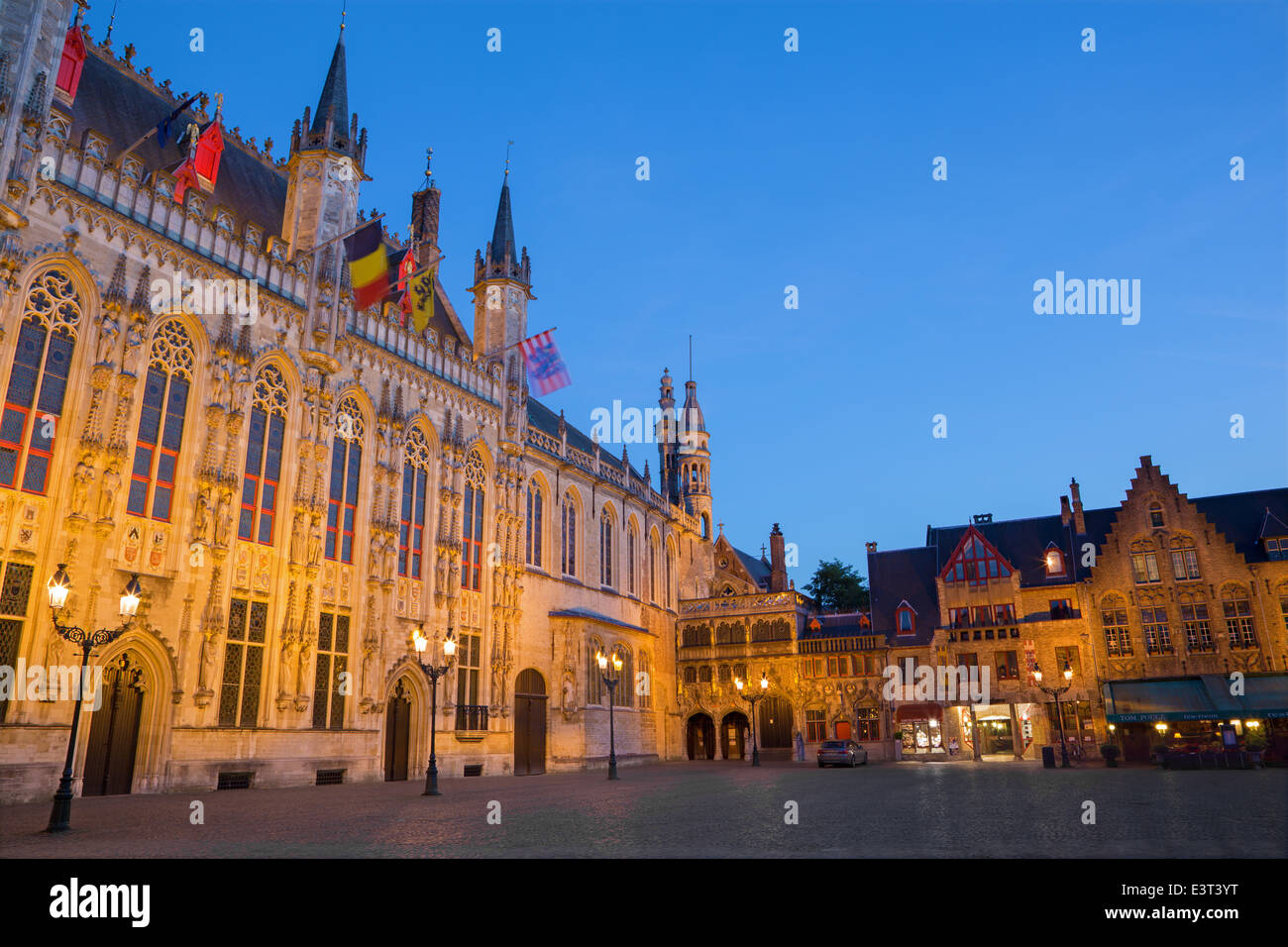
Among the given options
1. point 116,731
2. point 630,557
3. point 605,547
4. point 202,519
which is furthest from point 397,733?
point 630,557

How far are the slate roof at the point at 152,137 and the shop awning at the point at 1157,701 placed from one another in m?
43.9

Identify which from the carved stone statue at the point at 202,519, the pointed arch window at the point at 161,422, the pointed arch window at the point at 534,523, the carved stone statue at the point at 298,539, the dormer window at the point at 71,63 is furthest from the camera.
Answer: the pointed arch window at the point at 534,523

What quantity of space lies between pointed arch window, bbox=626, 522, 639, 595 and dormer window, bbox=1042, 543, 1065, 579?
78.7ft

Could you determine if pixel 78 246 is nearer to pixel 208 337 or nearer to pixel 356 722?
pixel 208 337

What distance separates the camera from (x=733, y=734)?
174 ft

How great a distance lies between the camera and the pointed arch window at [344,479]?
97.5ft

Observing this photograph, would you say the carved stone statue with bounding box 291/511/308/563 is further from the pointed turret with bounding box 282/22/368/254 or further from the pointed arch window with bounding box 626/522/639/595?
the pointed arch window with bounding box 626/522/639/595

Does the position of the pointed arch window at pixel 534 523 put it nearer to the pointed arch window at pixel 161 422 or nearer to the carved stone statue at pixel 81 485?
the pointed arch window at pixel 161 422

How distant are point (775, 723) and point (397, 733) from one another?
27043 millimetres

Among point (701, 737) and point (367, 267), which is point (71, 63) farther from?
point (701, 737)

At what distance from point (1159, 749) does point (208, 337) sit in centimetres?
3868

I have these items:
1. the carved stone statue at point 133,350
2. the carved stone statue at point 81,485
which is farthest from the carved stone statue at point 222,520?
the carved stone statue at point 133,350

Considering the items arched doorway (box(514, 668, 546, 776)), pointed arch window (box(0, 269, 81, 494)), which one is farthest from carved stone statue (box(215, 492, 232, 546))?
arched doorway (box(514, 668, 546, 776))

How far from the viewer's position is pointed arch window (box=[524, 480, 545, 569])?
4066 centimetres
